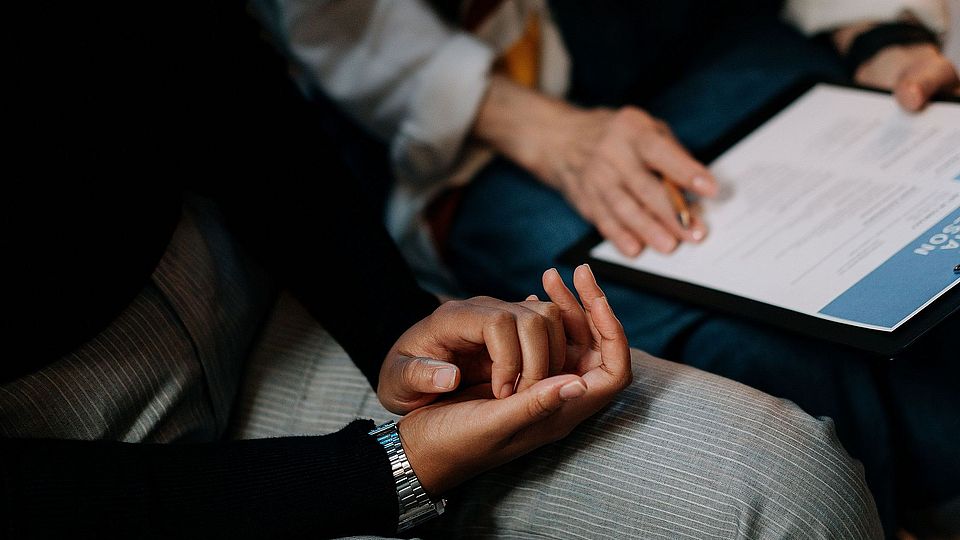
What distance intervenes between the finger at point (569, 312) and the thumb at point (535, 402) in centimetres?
8

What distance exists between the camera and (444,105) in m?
1.11

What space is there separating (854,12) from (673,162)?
41 centimetres

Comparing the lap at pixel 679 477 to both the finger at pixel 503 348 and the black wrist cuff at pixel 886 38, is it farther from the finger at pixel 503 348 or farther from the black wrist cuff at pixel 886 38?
the black wrist cuff at pixel 886 38

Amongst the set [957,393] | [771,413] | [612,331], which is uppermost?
[612,331]

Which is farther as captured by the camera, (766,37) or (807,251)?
(766,37)


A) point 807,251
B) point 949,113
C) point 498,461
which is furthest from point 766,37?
point 498,461

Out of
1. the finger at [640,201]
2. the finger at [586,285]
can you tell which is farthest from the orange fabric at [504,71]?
the finger at [586,285]

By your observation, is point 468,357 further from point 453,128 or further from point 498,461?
point 453,128

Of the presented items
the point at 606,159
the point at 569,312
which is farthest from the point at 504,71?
the point at 569,312

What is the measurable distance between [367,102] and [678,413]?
653 mm

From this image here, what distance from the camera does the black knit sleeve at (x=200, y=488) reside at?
0.55m

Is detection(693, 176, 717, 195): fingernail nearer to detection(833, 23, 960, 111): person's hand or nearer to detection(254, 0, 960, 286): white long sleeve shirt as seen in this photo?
detection(833, 23, 960, 111): person's hand

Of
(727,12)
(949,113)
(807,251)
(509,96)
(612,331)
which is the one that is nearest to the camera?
(612,331)

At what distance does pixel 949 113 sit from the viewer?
843mm
